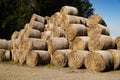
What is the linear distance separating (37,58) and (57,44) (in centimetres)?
126

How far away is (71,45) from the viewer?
599 inches

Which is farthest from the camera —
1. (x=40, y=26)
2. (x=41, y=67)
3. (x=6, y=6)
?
(x=6, y=6)

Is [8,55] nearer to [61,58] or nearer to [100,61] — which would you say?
[61,58]

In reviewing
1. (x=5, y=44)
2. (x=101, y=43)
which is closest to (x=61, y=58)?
(x=101, y=43)

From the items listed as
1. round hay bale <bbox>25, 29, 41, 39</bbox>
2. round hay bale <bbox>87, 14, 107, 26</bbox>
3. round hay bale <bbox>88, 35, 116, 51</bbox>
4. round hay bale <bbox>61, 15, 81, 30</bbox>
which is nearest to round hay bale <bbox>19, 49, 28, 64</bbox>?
round hay bale <bbox>25, 29, 41, 39</bbox>

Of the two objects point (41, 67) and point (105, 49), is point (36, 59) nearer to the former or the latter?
point (41, 67)

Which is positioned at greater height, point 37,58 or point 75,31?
point 75,31

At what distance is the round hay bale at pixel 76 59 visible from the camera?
1358 centimetres

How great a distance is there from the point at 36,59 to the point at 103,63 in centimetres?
398

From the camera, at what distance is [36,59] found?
15.0 meters

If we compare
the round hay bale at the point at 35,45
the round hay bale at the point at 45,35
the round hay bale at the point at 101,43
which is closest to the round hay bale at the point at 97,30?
the round hay bale at the point at 101,43

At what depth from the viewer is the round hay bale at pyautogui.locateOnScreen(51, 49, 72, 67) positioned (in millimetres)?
14430

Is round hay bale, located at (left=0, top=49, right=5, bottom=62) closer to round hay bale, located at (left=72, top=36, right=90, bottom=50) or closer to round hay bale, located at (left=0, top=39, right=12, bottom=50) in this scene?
round hay bale, located at (left=0, top=39, right=12, bottom=50)

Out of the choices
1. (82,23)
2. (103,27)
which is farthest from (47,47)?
(103,27)
